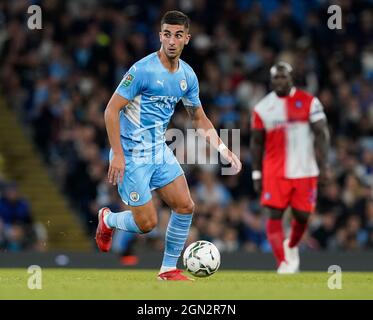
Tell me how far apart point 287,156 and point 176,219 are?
9.51 ft

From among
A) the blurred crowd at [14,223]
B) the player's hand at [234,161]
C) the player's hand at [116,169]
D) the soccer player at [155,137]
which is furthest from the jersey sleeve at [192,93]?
the blurred crowd at [14,223]

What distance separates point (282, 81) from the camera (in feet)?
44.0

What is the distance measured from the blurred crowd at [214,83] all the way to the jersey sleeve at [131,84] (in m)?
7.15

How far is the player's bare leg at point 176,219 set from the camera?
426 inches

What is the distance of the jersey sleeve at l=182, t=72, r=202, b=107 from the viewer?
11.1 m

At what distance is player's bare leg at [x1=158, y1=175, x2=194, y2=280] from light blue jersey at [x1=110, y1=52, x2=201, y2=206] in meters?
0.09

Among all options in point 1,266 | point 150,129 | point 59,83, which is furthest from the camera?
point 59,83

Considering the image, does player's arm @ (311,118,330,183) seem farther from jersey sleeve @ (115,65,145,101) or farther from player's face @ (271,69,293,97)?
jersey sleeve @ (115,65,145,101)

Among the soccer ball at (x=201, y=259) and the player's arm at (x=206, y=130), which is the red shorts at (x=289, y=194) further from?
the soccer ball at (x=201, y=259)
